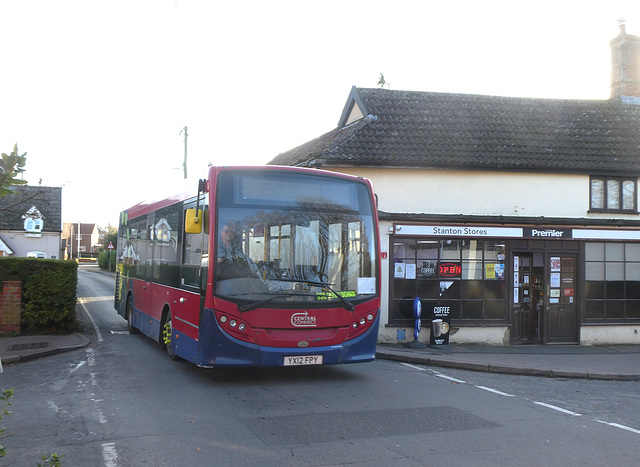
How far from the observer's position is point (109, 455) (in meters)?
5.33

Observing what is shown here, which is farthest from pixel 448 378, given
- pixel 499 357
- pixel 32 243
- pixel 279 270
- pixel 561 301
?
pixel 32 243

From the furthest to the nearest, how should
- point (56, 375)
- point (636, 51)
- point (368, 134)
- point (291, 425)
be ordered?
point (636, 51), point (368, 134), point (56, 375), point (291, 425)

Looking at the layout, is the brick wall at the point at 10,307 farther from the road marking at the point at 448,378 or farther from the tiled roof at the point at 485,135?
the road marking at the point at 448,378

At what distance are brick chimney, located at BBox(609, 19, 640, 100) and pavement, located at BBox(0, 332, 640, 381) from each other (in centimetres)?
853

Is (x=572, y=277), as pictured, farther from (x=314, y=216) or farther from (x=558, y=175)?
(x=314, y=216)

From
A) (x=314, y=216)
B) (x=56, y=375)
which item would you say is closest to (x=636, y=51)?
(x=314, y=216)

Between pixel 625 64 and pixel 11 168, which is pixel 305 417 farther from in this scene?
pixel 625 64

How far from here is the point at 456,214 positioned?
14.7m

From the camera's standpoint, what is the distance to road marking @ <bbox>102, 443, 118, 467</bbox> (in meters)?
5.12

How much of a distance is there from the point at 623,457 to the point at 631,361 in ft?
26.6

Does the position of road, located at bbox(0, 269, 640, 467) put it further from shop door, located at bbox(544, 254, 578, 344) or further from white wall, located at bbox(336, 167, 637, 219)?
white wall, located at bbox(336, 167, 637, 219)

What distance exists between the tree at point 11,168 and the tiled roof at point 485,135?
424 inches

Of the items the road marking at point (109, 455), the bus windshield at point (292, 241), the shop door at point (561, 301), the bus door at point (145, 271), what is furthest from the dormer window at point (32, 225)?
the road marking at point (109, 455)

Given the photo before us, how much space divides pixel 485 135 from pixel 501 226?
2.87 m
